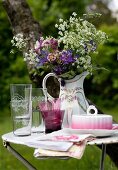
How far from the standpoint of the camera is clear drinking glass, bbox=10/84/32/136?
2699mm

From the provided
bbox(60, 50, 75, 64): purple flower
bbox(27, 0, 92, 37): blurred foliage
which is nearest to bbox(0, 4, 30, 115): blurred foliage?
bbox(27, 0, 92, 37): blurred foliage

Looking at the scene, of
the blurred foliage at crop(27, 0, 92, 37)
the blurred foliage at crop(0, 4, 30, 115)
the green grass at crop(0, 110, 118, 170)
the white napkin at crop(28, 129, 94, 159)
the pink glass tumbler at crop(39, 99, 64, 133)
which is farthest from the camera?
the blurred foliage at crop(27, 0, 92, 37)

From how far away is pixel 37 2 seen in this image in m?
11.0

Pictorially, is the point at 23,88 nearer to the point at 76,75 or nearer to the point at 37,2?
the point at 76,75

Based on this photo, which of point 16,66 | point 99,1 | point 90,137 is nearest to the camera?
point 90,137

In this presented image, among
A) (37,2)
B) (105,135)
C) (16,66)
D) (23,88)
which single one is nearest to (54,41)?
(23,88)

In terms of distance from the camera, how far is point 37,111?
276 cm

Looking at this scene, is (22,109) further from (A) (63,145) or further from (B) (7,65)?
(B) (7,65)

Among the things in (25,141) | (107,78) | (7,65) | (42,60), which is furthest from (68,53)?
(107,78)

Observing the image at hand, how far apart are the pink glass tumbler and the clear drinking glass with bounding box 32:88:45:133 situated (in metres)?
0.06

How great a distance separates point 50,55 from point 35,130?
361mm

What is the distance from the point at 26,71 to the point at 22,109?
7.52 m

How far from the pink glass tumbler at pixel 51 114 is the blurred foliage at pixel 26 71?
7.03 m

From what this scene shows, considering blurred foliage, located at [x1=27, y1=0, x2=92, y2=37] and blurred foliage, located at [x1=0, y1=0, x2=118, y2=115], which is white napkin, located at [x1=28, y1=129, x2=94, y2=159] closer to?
blurred foliage, located at [x1=0, y1=0, x2=118, y2=115]
